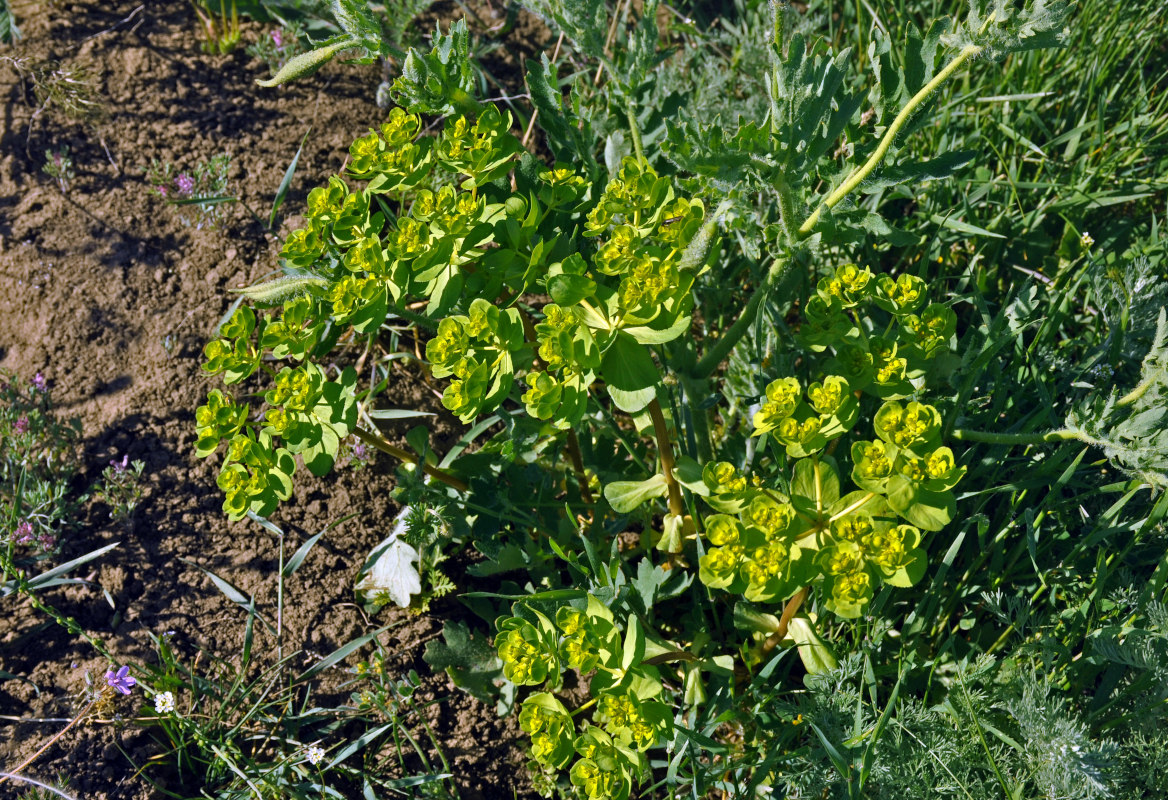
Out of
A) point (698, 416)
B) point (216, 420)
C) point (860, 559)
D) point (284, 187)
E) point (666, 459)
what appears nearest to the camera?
point (860, 559)

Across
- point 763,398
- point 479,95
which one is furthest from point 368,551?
point 479,95

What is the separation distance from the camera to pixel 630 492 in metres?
1.80

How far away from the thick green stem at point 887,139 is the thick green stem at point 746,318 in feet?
0.30

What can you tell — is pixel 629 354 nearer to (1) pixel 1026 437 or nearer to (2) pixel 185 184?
(1) pixel 1026 437

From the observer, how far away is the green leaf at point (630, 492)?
1.77 m

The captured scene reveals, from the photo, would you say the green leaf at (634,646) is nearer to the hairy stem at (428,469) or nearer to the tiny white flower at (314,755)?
the hairy stem at (428,469)

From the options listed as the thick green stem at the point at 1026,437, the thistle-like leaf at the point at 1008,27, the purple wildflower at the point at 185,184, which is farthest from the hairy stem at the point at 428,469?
the thistle-like leaf at the point at 1008,27

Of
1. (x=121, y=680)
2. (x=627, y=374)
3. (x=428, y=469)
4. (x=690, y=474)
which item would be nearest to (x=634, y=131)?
(x=627, y=374)

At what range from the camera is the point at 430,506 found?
1.94m

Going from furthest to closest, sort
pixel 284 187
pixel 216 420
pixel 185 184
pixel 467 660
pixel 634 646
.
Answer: pixel 185 184 → pixel 284 187 → pixel 467 660 → pixel 216 420 → pixel 634 646

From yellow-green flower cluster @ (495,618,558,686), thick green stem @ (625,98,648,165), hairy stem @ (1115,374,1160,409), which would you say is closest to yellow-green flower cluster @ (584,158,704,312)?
thick green stem @ (625,98,648,165)

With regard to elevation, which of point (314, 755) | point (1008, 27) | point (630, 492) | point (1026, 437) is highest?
point (1008, 27)

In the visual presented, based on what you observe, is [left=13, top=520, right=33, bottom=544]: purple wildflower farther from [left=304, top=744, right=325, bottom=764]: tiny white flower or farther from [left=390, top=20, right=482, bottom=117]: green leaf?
[left=390, top=20, right=482, bottom=117]: green leaf

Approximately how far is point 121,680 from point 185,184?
1.44 metres
